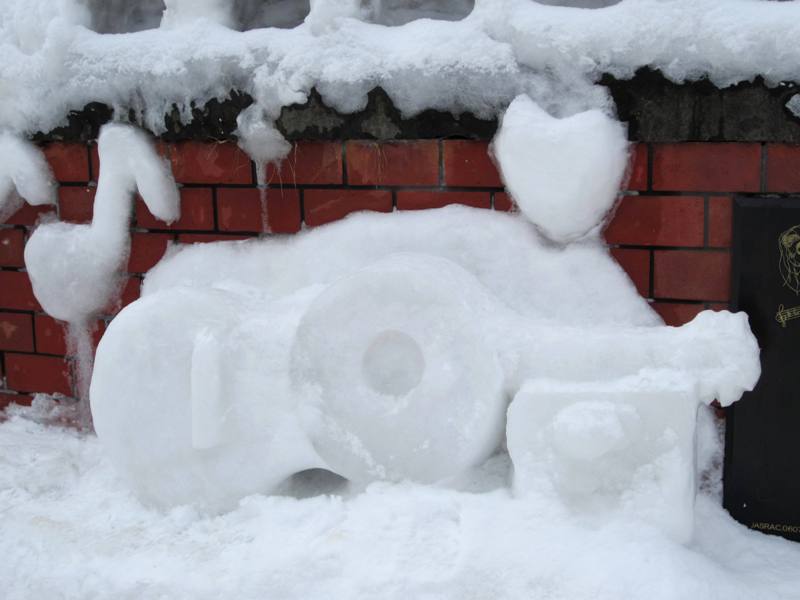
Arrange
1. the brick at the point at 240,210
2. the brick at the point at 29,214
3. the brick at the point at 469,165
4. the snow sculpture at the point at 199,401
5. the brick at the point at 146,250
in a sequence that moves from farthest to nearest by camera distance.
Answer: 1. the brick at the point at 29,214
2. the brick at the point at 146,250
3. the brick at the point at 240,210
4. the brick at the point at 469,165
5. the snow sculpture at the point at 199,401

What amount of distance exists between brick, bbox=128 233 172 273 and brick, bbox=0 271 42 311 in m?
0.37

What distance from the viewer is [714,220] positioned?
5.97 ft

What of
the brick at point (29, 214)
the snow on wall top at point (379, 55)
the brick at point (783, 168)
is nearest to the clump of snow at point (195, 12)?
the snow on wall top at point (379, 55)

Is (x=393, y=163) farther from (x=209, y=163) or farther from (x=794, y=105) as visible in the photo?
(x=794, y=105)

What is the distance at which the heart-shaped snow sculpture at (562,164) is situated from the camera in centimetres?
177

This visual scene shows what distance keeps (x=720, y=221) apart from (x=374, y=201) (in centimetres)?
80

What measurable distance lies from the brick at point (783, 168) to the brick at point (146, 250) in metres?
1.49

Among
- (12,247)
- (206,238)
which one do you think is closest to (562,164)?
(206,238)

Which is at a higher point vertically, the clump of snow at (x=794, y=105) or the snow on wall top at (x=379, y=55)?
the snow on wall top at (x=379, y=55)

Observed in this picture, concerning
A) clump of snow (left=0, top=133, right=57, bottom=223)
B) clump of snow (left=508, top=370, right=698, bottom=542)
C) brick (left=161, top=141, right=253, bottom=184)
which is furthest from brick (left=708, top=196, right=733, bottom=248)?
clump of snow (left=0, top=133, right=57, bottom=223)

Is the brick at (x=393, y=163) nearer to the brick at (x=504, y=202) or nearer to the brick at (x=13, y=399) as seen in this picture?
the brick at (x=504, y=202)

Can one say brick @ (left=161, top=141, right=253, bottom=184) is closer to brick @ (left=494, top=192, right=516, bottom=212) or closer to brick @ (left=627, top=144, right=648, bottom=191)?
brick @ (left=494, top=192, right=516, bottom=212)

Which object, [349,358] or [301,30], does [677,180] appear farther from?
[301,30]

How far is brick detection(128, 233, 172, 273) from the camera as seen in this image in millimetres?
2252
